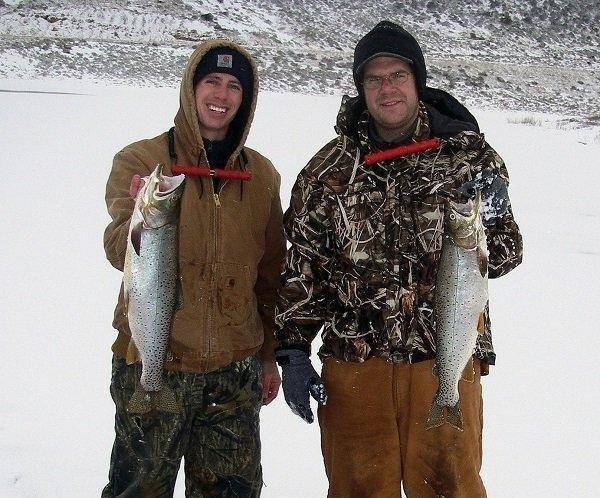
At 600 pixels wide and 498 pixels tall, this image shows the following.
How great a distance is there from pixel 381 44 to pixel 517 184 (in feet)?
28.1

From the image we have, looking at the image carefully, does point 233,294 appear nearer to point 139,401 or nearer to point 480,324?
point 139,401

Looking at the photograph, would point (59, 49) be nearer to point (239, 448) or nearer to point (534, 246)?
point (534, 246)

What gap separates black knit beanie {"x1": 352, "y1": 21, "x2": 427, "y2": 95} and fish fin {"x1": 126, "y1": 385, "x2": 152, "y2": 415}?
163 cm

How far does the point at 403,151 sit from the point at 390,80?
33cm

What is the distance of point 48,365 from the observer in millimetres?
5047

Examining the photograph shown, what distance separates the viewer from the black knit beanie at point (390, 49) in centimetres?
292

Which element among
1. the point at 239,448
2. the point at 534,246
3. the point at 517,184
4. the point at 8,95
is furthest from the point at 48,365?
the point at 8,95

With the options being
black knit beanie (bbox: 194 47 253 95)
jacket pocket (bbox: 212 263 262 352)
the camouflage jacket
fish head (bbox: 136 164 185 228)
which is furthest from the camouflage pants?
black knit beanie (bbox: 194 47 253 95)

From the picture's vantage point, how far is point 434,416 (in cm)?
280

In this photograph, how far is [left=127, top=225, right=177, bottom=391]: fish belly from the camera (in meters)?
2.54

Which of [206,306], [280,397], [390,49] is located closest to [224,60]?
[390,49]

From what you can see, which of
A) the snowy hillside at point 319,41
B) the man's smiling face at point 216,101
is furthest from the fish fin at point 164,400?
the snowy hillside at point 319,41

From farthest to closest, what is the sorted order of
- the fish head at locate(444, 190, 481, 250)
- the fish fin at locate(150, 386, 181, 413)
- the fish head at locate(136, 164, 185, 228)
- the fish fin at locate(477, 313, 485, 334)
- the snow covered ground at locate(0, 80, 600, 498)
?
the snow covered ground at locate(0, 80, 600, 498) < the fish fin at locate(150, 386, 181, 413) < the fish fin at locate(477, 313, 485, 334) < the fish head at locate(444, 190, 481, 250) < the fish head at locate(136, 164, 185, 228)

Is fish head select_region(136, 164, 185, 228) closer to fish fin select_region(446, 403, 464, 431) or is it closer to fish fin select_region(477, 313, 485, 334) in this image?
fish fin select_region(477, 313, 485, 334)
